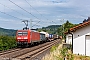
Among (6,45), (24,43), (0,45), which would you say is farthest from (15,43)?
(0,45)

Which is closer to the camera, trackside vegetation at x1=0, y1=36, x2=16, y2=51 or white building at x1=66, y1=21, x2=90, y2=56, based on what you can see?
white building at x1=66, y1=21, x2=90, y2=56

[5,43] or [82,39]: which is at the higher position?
[82,39]

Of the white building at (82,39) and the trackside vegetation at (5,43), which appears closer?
the white building at (82,39)

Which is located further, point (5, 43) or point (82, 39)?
point (5, 43)

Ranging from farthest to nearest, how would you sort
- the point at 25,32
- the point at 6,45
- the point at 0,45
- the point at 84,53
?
1. the point at 25,32
2. the point at 6,45
3. the point at 0,45
4. the point at 84,53

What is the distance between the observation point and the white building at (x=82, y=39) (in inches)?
960

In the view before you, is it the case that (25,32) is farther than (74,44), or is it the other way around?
(25,32)

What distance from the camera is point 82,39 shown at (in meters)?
24.8

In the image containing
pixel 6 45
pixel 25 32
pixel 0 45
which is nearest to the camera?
pixel 0 45

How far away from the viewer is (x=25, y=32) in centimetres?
4241

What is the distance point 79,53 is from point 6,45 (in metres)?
17.2

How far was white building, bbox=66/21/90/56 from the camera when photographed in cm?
2440

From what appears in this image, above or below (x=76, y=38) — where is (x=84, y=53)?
below

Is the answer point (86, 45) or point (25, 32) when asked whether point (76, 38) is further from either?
point (25, 32)
